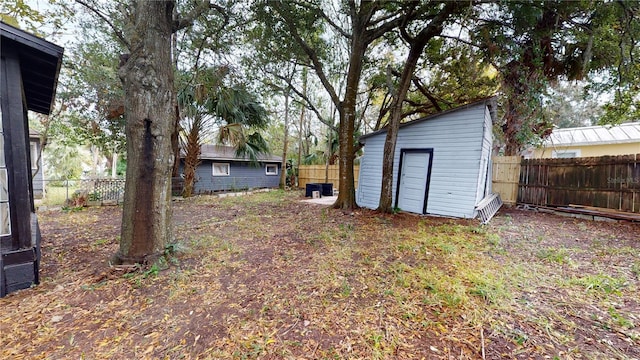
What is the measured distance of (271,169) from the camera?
54.8 feet

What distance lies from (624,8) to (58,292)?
948 centimetres

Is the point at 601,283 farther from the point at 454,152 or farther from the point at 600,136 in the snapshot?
the point at 600,136

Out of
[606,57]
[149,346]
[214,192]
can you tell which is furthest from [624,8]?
[214,192]

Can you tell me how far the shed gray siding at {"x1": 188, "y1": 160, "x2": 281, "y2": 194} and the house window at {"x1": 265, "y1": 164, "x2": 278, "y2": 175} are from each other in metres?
0.17

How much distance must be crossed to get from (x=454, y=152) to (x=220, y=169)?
1173 cm

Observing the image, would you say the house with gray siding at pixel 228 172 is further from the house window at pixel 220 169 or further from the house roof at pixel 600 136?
the house roof at pixel 600 136

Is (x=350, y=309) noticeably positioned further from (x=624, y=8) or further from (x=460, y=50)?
(x=460, y=50)

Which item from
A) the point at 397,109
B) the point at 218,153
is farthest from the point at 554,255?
the point at 218,153

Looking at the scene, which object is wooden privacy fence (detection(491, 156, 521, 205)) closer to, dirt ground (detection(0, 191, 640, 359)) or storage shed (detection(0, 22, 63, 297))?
dirt ground (detection(0, 191, 640, 359))

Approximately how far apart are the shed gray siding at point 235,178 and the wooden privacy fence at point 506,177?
12.0 metres

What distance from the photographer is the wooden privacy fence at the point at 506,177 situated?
28.6ft

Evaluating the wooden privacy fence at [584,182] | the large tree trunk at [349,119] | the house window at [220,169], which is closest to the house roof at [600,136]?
the wooden privacy fence at [584,182]

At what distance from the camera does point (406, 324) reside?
7.14 feet

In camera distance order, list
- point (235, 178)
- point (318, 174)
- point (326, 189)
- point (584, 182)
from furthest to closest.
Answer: point (318, 174)
point (235, 178)
point (326, 189)
point (584, 182)
